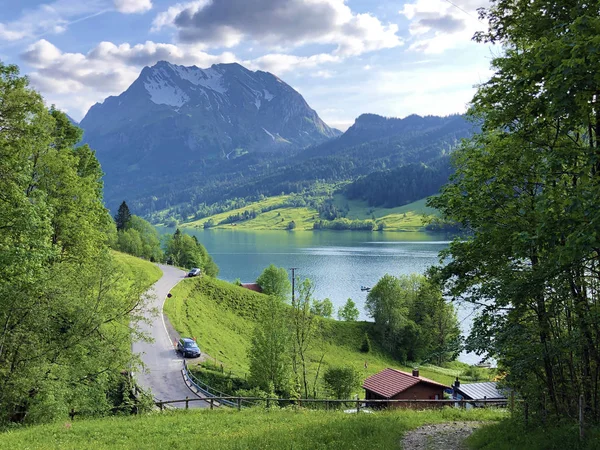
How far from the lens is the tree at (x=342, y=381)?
40031mm

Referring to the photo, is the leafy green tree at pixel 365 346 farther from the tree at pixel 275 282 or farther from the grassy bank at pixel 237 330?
the tree at pixel 275 282

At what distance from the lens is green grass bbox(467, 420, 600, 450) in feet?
33.1

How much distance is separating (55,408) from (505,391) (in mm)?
19209

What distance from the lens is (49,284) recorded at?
1925 centimetres

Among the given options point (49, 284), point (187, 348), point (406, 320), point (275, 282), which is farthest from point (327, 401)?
point (275, 282)

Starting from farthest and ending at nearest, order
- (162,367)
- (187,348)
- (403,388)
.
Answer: (187,348)
(162,367)
(403,388)

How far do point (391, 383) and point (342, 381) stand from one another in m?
4.99

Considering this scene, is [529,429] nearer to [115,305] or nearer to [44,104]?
[115,305]

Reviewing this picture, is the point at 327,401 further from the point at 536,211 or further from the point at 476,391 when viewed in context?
the point at 476,391

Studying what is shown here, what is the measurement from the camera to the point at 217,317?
65250mm

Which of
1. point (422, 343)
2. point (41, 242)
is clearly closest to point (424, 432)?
point (41, 242)

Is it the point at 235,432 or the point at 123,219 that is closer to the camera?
the point at 235,432

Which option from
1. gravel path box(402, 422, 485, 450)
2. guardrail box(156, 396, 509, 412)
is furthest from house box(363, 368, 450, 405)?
gravel path box(402, 422, 485, 450)

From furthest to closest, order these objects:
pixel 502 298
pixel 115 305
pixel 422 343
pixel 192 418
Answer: pixel 422 343 < pixel 115 305 < pixel 192 418 < pixel 502 298
